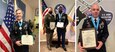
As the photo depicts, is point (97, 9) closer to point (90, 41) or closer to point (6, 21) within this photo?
point (90, 41)

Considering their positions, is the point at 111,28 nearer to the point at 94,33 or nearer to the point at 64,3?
the point at 94,33

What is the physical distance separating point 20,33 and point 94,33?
1083mm

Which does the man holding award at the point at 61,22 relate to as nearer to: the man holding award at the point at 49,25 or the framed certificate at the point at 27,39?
the man holding award at the point at 49,25

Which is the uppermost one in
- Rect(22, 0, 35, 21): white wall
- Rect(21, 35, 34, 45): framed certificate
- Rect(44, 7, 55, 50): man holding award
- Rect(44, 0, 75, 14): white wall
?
Rect(44, 0, 75, 14): white wall

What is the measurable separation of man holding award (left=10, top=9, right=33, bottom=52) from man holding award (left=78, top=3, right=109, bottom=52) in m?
0.79

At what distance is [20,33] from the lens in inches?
120

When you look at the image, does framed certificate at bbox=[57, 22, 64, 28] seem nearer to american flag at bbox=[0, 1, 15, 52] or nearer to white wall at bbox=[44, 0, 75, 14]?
white wall at bbox=[44, 0, 75, 14]

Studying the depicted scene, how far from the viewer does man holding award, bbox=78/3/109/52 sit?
279cm

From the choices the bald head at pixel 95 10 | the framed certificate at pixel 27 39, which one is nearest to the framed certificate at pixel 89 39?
the bald head at pixel 95 10

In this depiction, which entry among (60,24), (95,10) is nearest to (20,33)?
(60,24)

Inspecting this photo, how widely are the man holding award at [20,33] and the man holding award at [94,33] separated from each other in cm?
79

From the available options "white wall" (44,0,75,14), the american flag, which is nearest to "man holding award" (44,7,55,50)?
"white wall" (44,0,75,14)

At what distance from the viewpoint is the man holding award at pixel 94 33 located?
2795 mm

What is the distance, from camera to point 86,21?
116 inches
